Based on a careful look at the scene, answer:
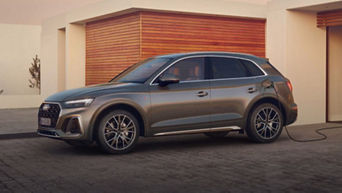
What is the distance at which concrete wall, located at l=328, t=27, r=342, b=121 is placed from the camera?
A: 49.9 feet

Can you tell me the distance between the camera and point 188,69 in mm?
9641

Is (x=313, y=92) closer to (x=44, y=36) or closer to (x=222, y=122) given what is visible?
(x=222, y=122)

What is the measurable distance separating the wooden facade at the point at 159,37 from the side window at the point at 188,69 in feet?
20.8

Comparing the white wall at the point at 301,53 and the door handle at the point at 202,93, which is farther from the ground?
the white wall at the point at 301,53

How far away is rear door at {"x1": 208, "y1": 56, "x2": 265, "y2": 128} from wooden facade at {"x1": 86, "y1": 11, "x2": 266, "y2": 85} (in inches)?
246

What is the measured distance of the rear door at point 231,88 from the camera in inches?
382

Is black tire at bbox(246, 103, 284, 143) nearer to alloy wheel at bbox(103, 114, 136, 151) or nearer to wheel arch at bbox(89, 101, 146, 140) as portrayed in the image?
wheel arch at bbox(89, 101, 146, 140)

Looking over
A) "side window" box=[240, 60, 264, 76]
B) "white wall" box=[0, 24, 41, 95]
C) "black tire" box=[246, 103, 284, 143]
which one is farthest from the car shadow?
"white wall" box=[0, 24, 41, 95]

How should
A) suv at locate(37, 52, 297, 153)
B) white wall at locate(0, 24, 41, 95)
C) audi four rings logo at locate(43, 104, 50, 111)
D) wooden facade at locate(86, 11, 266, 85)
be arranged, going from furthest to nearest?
white wall at locate(0, 24, 41, 95)
wooden facade at locate(86, 11, 266, 85)
audi four rings logo at locate(43, 104, 50, 111)
suv at locate(37, 52, 297, 153)

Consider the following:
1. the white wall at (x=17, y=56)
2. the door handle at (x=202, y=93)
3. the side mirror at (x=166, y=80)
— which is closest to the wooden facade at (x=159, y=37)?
the door handle at (x=202, y=93)

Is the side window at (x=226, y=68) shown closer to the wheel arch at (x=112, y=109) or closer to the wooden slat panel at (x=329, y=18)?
the wheel arch at (x=112, y=109)

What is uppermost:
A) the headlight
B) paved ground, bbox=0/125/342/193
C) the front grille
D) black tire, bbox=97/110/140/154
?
the headlight

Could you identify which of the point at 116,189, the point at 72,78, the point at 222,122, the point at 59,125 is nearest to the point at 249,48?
the point at 72,78

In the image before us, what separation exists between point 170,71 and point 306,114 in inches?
254
